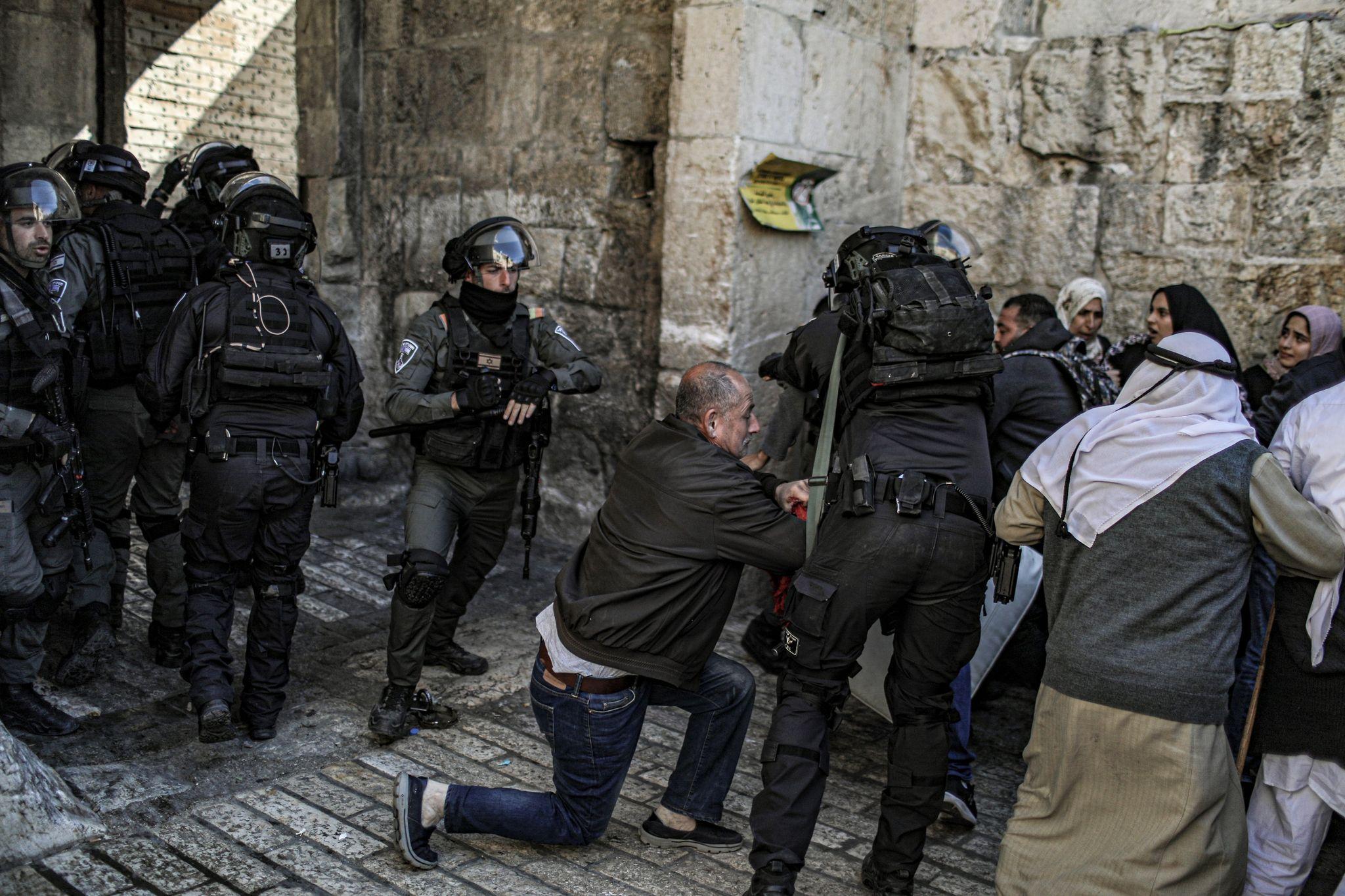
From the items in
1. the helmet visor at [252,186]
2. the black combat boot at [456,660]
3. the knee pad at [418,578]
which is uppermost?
the helmet visor at [252,186]

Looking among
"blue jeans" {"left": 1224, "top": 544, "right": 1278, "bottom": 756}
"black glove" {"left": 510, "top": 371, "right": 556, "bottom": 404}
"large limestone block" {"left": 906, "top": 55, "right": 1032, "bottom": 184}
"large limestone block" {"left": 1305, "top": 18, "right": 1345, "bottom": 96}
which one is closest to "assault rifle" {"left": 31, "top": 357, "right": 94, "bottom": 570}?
"black glove" {"left": 510, "top": 371, "right": 556, "bottom": 404}

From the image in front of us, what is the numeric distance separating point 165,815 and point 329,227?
4.96m

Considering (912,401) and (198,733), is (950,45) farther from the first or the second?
(198,733)

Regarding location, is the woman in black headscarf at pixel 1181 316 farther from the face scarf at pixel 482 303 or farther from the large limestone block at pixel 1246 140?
the face scarf at pixel 482 303

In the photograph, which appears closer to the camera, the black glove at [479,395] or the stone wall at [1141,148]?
the black glove at [479,395]

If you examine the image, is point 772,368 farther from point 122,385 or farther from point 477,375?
point 122,385

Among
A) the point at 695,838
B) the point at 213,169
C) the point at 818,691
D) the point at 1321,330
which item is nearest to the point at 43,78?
the point at 213,169

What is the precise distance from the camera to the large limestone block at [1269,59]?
17.7ft

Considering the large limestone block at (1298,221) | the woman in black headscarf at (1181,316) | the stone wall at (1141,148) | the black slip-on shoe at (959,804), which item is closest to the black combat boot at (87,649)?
the black slip-on shoe at (959,804)

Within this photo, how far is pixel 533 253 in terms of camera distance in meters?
5.00

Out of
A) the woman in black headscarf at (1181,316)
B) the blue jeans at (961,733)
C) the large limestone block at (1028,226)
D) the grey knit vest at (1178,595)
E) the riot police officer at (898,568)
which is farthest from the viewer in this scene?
the large limestone block at (1028,226)

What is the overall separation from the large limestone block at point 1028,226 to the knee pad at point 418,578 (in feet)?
11.1

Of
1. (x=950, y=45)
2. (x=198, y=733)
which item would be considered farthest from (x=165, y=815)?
(x=950, y=45)

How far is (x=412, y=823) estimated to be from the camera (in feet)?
11.4
